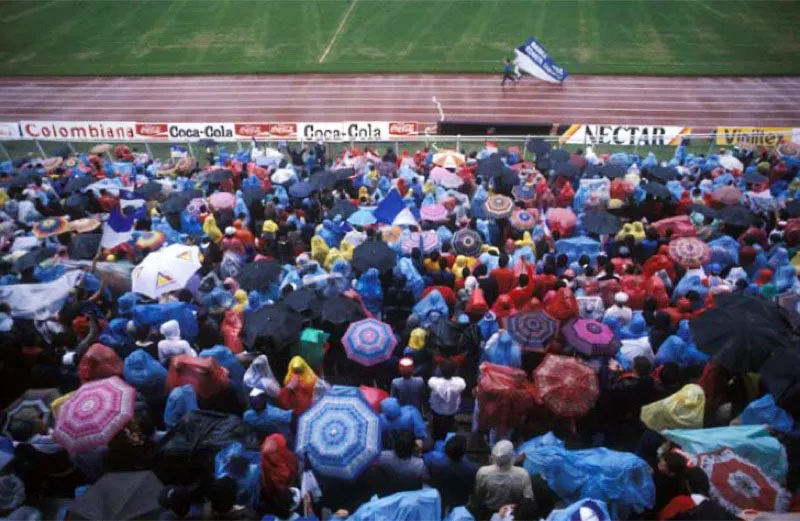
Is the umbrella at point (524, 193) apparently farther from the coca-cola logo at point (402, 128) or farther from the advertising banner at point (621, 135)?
the coca-cola logo at point (402, 128)

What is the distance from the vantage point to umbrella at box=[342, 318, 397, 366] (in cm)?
636

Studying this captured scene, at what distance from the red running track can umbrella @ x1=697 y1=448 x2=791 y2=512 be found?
56.7 feet

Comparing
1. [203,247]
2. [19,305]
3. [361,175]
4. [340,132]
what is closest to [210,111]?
[340,132]

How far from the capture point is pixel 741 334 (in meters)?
5.77

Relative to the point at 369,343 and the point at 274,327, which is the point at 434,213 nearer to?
the point at 369,343

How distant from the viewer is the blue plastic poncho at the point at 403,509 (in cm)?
432

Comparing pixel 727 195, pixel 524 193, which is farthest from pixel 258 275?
pixel 727 195

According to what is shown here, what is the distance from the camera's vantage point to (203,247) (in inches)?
356

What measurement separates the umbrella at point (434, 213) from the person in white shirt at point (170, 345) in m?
4.58

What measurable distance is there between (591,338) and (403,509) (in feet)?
9.77

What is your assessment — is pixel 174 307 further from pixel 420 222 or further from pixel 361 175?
pixel 361 175

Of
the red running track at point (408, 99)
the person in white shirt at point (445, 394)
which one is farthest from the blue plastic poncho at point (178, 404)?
the red running track at point (408, 99)

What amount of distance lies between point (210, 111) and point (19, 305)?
54.4ft

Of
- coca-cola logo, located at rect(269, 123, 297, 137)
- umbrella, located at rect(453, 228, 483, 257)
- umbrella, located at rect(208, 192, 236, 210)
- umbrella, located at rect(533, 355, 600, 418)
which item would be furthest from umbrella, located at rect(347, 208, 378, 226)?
coca-cola logo, located at rect(269, 123, 297, 137)
